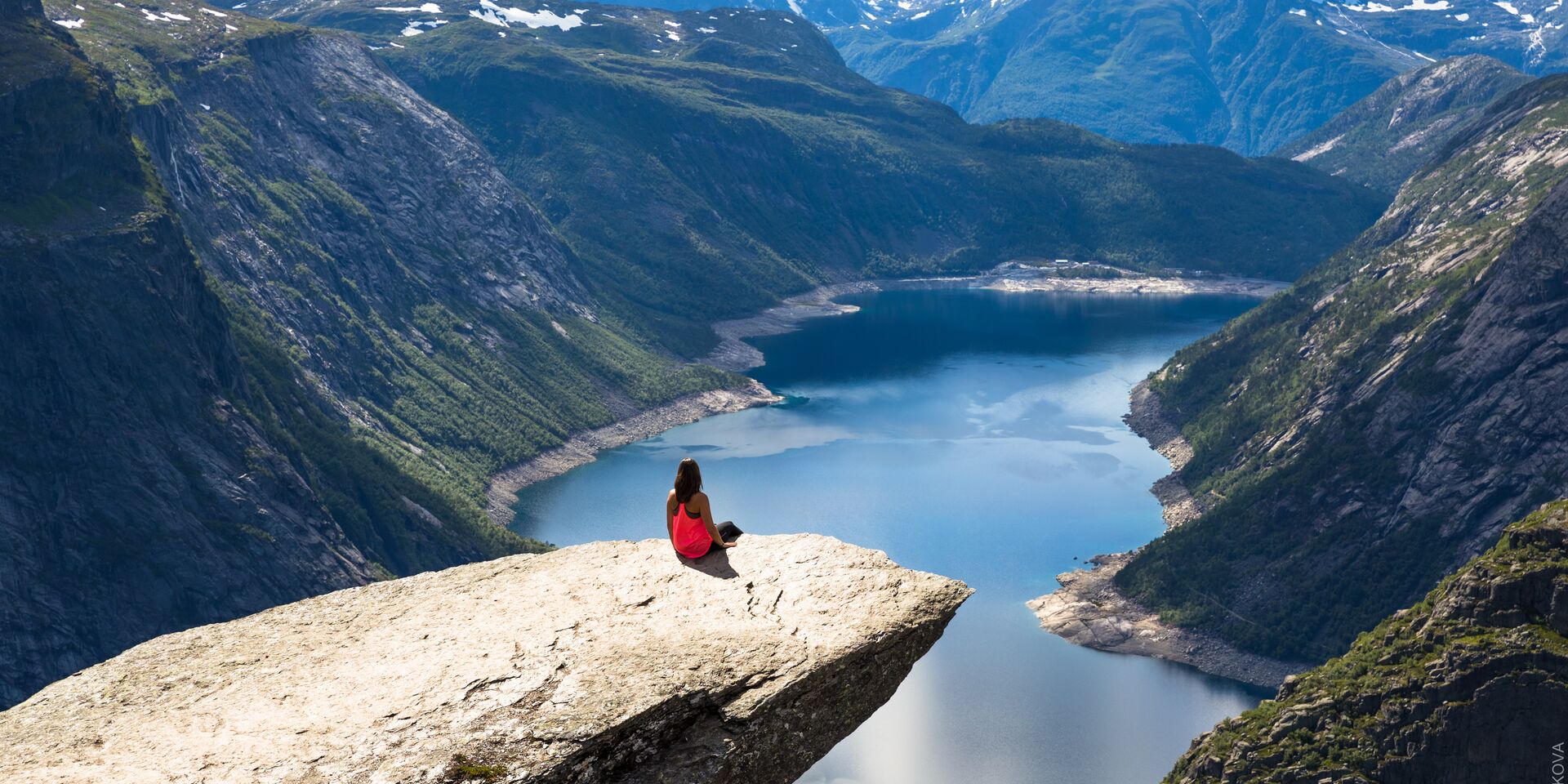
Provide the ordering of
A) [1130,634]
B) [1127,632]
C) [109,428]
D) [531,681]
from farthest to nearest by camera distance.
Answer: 1. [1127,632]
2. [1130,634]
3. [109,428]
4. [531,681]

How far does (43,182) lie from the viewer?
134 m

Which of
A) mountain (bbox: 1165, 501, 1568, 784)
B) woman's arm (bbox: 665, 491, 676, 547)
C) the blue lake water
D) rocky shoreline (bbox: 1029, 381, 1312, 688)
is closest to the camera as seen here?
woman's arm (bbox: 665, 491, 676, 547)

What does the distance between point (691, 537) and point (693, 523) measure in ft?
1.07

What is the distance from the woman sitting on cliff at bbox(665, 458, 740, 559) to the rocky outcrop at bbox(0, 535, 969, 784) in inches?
13.4

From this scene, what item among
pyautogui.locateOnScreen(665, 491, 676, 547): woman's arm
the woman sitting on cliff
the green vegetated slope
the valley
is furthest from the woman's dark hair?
the green vegetated slope

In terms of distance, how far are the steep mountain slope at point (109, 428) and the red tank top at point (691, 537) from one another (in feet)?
320

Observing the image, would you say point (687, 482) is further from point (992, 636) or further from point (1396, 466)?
point (1396, 466)

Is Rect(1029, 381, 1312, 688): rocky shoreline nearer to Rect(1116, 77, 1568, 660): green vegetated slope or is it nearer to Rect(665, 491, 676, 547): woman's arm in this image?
Rect(1116, 77, 1568, 660): green vegetated slope

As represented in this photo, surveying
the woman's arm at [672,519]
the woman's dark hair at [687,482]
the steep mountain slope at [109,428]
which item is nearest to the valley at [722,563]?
the steep mountain slope at [109,428]

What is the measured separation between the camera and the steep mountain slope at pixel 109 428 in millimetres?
118125

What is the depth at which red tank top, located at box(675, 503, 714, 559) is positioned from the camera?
30.7 meters

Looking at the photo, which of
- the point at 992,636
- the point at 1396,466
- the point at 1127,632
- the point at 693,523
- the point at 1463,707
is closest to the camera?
the point at 693,523

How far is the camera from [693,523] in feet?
101

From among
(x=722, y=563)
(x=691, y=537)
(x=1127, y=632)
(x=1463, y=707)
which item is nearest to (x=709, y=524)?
(x=691, y=537)
